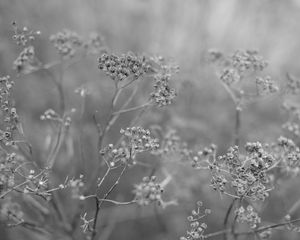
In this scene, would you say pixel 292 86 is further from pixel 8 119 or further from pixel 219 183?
pixel 8 119

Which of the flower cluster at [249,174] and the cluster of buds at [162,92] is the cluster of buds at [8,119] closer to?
the cluster of buds at [162,92]

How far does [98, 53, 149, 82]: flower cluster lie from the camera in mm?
3545

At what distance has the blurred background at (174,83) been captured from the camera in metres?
6.09

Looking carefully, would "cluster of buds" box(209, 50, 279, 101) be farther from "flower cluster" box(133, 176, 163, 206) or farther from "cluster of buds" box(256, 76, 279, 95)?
"flower cluster" box(133, 176, 163, 206)

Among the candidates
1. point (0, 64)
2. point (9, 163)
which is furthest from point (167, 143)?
point (0, 64)

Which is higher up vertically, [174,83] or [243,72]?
[174,83]

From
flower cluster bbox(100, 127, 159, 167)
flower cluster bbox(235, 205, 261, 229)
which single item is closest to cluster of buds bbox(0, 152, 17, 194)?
flower cluster bbox(100, 127, 159, 167)

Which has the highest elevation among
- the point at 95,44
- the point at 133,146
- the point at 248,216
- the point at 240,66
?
the point at 95,44

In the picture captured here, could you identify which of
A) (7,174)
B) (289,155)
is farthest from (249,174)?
(7,174)

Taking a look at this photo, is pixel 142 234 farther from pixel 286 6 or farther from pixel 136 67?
pixel 286 6

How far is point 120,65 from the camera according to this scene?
140 inches

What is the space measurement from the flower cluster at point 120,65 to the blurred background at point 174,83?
0.83 m

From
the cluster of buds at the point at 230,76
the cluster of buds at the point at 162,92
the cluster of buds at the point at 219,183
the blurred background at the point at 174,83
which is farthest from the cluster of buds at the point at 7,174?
the cluster of buds at the point at 230,76

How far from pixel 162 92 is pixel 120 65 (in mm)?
462
